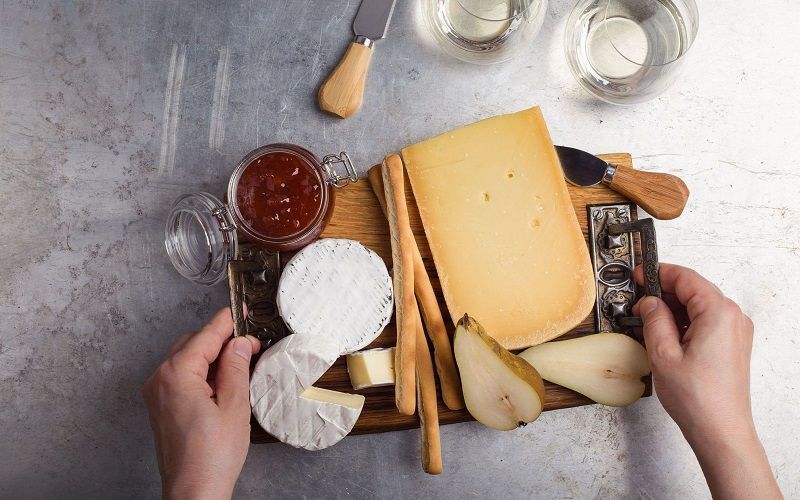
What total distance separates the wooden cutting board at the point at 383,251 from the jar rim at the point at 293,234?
105mm

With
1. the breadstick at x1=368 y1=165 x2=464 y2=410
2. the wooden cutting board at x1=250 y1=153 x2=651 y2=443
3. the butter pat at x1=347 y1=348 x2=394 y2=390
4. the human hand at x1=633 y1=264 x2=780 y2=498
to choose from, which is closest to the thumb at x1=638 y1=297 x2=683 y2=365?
the human hand at x1=633 y1=264 x2=780 y2=498

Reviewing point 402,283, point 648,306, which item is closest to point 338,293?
point 402,283

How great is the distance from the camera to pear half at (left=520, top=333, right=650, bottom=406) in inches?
46.5

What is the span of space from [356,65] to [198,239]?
18.5 inches

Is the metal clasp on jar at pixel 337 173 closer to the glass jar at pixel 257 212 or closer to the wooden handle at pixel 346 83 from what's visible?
the glass jar at pixel 257 212

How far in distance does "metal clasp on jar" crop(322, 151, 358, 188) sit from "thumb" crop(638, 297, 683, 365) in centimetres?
61

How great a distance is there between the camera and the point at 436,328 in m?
1.18

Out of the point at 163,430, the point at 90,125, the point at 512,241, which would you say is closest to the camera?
the point at 163,430

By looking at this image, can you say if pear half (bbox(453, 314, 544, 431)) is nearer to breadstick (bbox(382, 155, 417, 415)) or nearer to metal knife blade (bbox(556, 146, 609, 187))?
breadstick (bbox(382, 155, 417, 415))

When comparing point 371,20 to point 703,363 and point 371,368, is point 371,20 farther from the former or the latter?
point 703,363

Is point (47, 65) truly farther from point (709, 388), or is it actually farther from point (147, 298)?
point (709, 388)

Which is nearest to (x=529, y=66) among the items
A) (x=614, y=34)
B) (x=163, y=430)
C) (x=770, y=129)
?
(x=614, y=34)

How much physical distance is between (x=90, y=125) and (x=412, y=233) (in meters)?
0.71

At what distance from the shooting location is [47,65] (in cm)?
131
